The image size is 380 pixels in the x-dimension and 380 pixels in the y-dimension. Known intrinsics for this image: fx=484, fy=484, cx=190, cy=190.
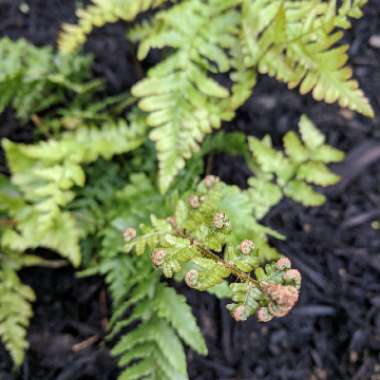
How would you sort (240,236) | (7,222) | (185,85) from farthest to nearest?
1. (7,222)
2. (185,85)
3. (240,236)

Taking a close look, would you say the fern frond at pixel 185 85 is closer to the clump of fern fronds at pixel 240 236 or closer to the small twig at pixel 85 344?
the clump of fern fronds at pixel 240 236

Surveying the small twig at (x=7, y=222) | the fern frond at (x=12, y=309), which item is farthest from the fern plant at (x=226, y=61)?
the fern frond at (x=12, y=309)

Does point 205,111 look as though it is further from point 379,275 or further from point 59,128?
point 379,275

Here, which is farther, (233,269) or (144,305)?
(144,305)

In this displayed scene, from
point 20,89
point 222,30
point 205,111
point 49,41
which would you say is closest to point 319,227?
point 205,111

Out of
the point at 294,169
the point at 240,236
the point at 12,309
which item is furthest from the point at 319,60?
the point at 12,309

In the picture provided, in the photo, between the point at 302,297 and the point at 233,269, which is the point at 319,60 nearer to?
the point at 233,269

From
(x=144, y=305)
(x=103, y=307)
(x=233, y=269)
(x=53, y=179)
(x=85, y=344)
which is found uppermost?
(x=53, y=179)
